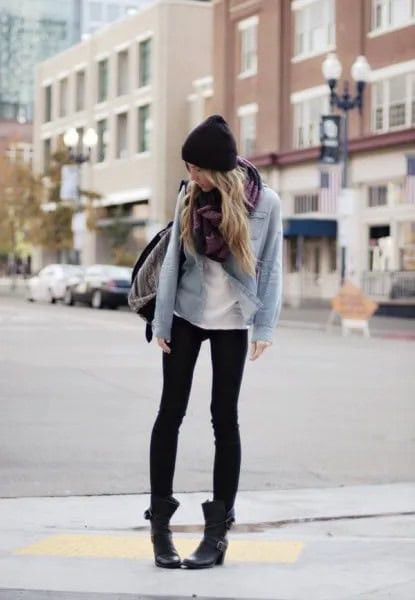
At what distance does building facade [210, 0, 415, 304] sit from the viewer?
39281 mm

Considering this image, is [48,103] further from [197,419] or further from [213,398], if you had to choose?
[213,398]

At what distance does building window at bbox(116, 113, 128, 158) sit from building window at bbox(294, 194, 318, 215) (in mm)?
19615

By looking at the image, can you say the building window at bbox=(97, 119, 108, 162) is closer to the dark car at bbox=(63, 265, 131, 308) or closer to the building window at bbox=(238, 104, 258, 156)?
the building window at bbox=(238, 104, 258, 156)

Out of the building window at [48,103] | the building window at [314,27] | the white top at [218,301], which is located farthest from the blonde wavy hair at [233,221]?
the building window at [48,103]

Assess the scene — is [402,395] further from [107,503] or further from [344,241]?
[344,241]

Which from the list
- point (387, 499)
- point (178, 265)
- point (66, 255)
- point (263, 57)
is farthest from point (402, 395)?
point (66, 255)

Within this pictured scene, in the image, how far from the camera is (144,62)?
61562 mm

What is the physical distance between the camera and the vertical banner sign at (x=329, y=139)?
105 ft

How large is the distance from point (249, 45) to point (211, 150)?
4395 centimetres

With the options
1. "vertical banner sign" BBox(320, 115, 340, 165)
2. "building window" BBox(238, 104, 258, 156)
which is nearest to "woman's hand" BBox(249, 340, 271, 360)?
"vertical banner sign" BBox(320, 115, 340, 165)

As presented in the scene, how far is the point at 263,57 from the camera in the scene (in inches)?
1848

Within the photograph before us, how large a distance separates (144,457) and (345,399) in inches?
189

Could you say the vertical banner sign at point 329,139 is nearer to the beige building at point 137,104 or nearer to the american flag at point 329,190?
the american flag at point 329,190

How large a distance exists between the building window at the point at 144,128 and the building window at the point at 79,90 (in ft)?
26.8
